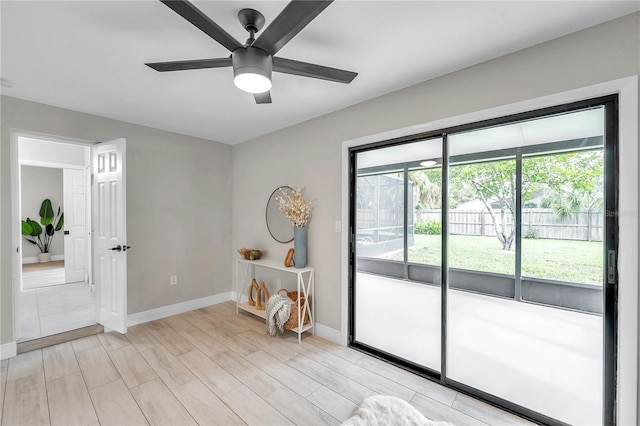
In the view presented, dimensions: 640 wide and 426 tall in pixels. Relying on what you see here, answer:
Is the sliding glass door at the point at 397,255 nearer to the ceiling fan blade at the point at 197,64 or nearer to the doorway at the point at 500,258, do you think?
the doorway at the point at 500,258

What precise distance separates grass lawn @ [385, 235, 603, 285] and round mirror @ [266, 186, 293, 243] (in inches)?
60.0

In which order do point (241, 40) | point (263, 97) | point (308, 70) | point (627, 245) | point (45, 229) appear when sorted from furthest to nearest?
point (45, 229) < point (263, 97) < point (241, 40) < point (308, 70) < point (627, 245)

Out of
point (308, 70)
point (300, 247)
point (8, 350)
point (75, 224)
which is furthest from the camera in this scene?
point (75, 224)

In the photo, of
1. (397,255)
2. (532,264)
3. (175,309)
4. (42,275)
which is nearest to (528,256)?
(532,264)

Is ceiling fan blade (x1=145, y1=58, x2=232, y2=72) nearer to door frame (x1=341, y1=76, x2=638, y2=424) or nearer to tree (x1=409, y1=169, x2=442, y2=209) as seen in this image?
tree (x1=409, y1=169, x2=442, y2=209)

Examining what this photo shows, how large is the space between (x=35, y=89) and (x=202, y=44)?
1.90 metres

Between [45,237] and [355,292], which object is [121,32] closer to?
[355,292]

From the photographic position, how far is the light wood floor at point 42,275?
493cm

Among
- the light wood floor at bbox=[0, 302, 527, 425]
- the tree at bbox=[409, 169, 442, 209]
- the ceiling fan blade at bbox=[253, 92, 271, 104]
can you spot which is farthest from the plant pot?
the ceiling fan blade at bbox=[253, 92, 271, 104]

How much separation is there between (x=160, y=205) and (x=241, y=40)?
2.61m

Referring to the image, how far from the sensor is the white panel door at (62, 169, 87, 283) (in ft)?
17.0

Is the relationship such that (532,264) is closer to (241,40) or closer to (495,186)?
(495,186)

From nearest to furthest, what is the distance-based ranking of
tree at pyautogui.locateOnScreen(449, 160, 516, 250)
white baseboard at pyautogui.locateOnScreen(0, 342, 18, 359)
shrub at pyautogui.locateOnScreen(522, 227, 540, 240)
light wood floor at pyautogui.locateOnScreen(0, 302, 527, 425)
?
light wood floor at pyautogui.locateOnScreen(0, 302, 527, 425) → shrub at pyautogui.locateOnScreen(522, 227, 540, 240) → tree at pyautogui.locateOnScreen(449, 160, 516, 250) → white baseboard at pyautogui.locateOnScreen(0, 342, 18, 359)

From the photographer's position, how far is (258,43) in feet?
4.49
